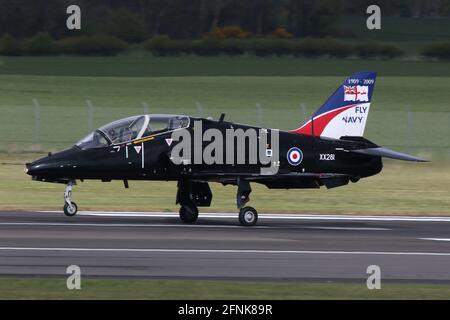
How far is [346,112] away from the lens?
2298 centimetres

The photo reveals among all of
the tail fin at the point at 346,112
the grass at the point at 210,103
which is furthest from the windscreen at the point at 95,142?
the grass at the point at 210,103

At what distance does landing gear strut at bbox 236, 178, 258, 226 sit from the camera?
2181cm

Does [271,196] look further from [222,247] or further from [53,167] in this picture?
[222,247]

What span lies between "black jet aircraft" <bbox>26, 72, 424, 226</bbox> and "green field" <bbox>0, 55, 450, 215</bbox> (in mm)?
3369

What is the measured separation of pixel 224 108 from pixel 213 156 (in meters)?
27.5

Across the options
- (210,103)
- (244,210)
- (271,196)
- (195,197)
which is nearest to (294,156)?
(244,210)

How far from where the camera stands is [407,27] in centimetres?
6128

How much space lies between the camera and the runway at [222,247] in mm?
15820

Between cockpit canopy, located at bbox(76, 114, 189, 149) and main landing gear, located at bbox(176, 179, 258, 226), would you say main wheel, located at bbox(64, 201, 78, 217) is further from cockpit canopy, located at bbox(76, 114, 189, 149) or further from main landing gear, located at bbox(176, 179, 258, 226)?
main landing gear, located at bbox(176, 179, 258, 226)

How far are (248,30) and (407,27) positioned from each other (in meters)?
9.08

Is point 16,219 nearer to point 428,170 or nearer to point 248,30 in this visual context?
point 428,170

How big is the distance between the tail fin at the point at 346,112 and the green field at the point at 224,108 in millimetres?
3278
